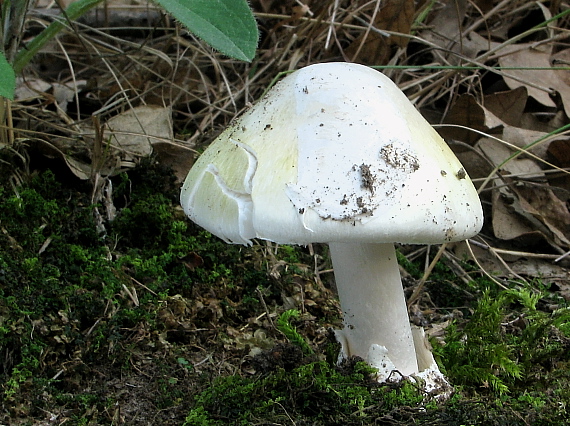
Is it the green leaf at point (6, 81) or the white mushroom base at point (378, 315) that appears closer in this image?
the green leaf at point (6, 81)

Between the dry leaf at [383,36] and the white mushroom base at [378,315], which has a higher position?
the dry leaf at [383,36]

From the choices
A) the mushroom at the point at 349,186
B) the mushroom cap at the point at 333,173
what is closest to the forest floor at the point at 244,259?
the mushroom at the point at 349,186

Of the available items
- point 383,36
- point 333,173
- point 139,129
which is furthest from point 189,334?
point 383,36

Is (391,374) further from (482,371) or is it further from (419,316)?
(419,316)

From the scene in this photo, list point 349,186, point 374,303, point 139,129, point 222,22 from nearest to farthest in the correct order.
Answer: point 349,186 → point 222,22 → point 374,303 → point 139,129

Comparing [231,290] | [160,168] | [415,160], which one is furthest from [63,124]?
[415,160]

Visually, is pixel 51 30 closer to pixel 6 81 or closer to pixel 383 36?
pixel 6 81

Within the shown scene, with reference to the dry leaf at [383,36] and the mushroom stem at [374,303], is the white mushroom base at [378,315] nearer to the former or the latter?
the mushroom stem at [374,303]

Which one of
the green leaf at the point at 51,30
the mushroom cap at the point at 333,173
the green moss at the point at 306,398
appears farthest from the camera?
the green leaf at the point at 51,30
